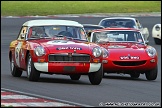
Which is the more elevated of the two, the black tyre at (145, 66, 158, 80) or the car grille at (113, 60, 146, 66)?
the car grille at (113, 60, 146, 66)

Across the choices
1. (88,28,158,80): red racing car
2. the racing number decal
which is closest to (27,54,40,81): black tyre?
the racing number decal

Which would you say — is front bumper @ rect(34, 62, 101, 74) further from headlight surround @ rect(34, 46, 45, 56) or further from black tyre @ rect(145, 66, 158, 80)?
black tyre @ rect(145, 66, 158, 80)

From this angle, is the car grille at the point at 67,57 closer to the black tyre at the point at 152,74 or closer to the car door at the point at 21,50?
the car door at the point at 21,50

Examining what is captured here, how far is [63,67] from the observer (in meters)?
13.8

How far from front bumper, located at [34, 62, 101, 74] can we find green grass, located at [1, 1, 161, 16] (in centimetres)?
3419

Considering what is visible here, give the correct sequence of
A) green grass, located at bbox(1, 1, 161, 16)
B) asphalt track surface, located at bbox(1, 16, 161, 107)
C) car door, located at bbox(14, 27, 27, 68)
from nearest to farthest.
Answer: asphalt track surface, located at bbox(1, 16, 161, 107), car door, located at bbox(14, 27, 27, 68), green grass, located at bbox(1, 1, 161, 16)

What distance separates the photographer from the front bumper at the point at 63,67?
13.7 m

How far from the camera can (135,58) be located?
53.1 feet

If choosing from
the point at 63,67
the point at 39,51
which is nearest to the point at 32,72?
the point at 39,51

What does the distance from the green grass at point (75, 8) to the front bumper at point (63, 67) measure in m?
34.2

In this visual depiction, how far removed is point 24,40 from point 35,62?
152 centimetres

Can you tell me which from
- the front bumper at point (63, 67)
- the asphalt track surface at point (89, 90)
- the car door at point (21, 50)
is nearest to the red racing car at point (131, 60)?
the asphalt track surface at point (89, 90)

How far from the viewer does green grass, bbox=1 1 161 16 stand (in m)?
50.5

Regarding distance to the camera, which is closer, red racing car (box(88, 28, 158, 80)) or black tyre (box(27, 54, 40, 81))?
black tyre (box(27, 54, 40, 81))
